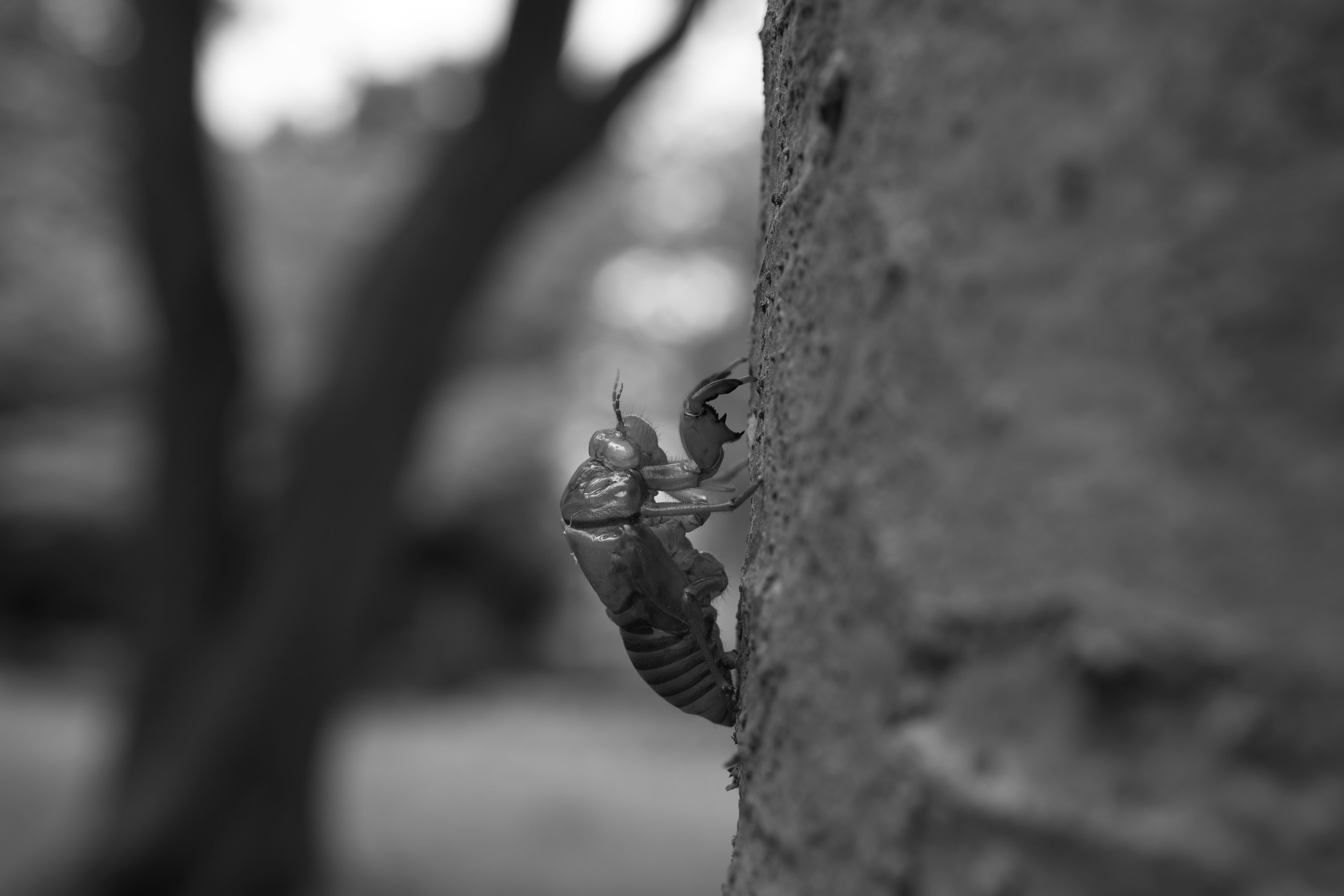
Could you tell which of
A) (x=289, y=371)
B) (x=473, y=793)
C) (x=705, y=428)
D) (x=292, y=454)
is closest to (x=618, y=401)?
(x=705, y=428)

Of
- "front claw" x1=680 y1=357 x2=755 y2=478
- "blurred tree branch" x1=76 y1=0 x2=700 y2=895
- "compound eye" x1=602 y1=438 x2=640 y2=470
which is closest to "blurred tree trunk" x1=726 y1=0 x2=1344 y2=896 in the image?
"front claw" x1=680 y1=357 x2=755 y2=478

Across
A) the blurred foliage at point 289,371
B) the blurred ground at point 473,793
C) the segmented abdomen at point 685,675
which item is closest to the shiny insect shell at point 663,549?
the segmented abdomen at point 685,675

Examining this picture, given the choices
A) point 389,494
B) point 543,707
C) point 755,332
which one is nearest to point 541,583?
point 543,707

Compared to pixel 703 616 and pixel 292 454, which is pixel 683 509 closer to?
pixel 703 616

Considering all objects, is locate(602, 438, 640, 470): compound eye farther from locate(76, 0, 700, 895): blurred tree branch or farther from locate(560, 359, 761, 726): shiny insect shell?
locate(76, 0, 700, 895): blurred tree branch

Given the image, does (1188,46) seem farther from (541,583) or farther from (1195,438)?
(541,583)

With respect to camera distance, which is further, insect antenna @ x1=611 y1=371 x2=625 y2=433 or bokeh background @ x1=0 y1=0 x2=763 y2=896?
bokeh background @ x1=0 y1=0 x2=763 y2=896
